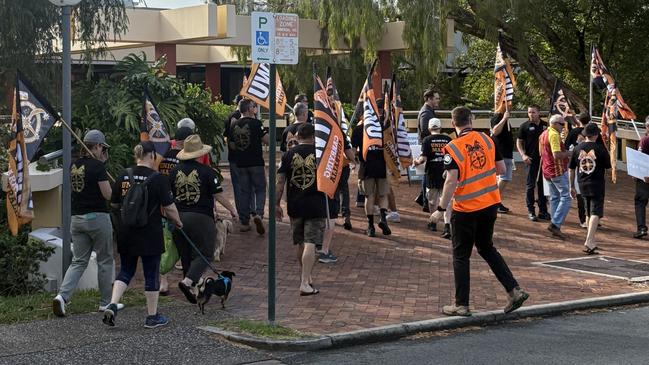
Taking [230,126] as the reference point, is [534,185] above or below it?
below

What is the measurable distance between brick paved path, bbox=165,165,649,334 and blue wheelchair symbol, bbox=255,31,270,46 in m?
2.45

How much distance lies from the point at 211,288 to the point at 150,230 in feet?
2.59

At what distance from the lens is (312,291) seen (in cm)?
985

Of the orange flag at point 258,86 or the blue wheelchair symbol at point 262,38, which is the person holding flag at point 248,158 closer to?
the orange flag at point 258,86

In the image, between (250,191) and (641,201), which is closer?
(250,191)

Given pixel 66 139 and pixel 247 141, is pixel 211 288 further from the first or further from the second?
pixel 247 141

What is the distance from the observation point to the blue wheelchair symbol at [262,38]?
8195 mm

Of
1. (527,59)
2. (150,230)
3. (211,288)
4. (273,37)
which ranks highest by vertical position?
(527,59)

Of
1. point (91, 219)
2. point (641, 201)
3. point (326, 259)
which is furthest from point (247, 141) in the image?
point (641, 201)

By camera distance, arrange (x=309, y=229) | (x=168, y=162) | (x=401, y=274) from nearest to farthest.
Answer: (x=309, y=229) < (x=168, y=162) < (x=401, y=274)

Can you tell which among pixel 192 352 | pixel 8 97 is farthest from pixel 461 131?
pixel 8 97

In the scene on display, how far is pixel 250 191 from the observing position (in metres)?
13.7

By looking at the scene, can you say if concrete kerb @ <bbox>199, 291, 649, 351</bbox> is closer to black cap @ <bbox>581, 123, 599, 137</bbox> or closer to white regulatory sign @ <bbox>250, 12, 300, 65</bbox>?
white regulatory sign @ <bbox>250, 12, 300, 65</bbox>

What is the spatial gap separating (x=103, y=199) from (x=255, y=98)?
17.2ft
